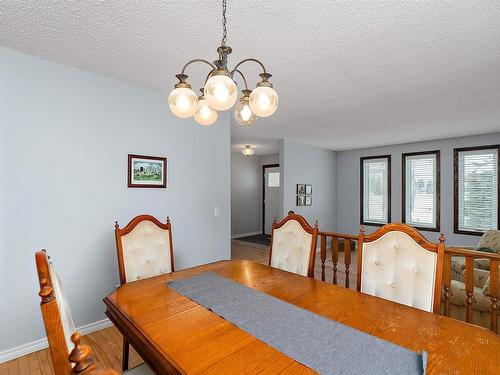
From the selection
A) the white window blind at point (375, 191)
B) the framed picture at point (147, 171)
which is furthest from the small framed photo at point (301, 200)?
the framed picture at point (147, 171)

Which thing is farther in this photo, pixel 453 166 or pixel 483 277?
pixel 453 166

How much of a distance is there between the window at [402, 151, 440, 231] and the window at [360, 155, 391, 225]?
363mm

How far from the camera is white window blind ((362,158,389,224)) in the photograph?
621 centimetres

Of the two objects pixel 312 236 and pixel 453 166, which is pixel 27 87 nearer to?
pixel 312 236

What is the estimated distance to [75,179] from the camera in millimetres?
2430

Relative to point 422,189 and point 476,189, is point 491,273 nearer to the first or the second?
point 476,189

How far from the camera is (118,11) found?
5.39 ft

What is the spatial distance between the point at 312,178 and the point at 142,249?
4.80 meters

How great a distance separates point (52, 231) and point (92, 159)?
712 millimetres

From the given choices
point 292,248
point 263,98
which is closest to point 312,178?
point 292,248

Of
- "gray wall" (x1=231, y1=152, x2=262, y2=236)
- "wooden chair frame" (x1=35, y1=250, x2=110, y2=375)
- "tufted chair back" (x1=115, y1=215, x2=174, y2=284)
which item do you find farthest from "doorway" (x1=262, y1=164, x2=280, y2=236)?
"wooden chair frame" (x1=35, y1=250, x2=110, y2=375)

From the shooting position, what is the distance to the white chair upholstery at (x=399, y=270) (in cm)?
152

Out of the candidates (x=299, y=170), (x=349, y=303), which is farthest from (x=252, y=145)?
(x=349, y=303)

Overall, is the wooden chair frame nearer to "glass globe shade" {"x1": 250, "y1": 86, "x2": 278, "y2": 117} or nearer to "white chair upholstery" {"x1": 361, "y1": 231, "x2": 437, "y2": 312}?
"glass globe shade" {"x1": 250, "y1": 86, "x2": 278, "y2": 117}
